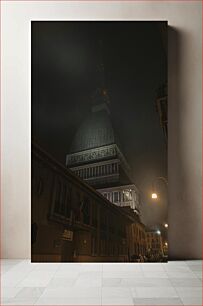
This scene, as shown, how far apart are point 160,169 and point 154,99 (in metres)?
0.69

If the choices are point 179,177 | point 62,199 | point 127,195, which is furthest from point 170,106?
point 62,199

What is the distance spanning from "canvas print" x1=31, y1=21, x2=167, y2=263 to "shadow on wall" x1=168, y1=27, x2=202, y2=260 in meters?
0.12

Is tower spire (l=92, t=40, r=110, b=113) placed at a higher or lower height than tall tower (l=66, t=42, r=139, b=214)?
higher

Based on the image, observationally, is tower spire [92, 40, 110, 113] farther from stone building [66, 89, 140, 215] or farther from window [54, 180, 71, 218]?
window [54, 180, 71, 218]

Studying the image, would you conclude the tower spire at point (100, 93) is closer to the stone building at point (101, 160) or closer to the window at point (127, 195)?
the stone building at point (101, 160)

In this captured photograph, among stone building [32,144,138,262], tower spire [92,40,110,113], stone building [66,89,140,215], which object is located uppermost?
tower spire [92,40,110,113]

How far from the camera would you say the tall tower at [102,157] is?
15.8 ft

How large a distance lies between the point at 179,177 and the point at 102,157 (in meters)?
0.81

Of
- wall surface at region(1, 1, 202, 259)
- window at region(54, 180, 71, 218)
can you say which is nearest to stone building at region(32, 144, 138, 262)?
window at region(54, 180, 71, 218)

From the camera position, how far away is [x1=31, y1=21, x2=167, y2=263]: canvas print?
480 cm

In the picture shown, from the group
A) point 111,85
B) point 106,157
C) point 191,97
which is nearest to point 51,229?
point 106,157

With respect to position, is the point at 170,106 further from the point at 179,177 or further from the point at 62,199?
the point at 62,199

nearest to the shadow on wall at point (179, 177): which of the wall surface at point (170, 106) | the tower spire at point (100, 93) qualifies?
the wall surface at point (170, 106)

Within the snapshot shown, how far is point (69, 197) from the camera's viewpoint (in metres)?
4.80
